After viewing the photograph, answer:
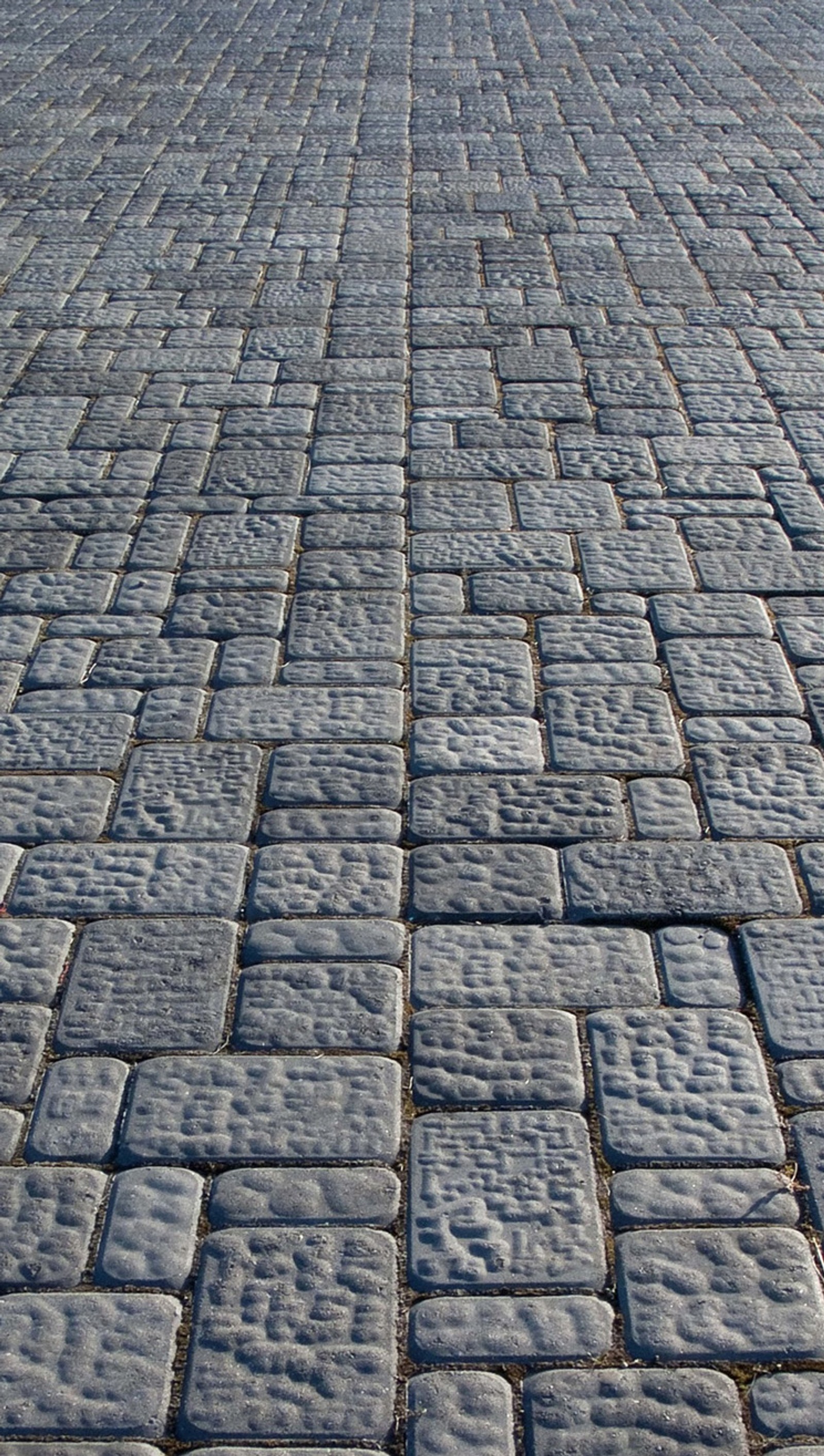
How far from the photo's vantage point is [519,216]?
310 inches

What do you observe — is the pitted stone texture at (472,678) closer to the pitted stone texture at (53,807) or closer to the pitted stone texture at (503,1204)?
the pitted stone texture at (53,807)

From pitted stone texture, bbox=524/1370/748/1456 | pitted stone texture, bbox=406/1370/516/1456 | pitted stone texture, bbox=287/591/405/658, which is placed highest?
pitted stone texture, bbox=287/591/405/658

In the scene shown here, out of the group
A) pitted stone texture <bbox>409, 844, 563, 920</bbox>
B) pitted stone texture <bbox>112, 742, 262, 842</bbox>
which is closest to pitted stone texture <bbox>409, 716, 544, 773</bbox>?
pitted stone texture <bbox>409, 844, 563, 920</bbox>

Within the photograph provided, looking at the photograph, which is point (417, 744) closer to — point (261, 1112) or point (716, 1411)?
point (261, 1112)

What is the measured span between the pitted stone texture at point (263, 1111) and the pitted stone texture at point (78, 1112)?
35 mm

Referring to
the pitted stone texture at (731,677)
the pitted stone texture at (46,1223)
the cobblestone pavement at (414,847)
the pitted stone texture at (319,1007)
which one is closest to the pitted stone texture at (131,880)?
the cobblestone pavement at (414,847)

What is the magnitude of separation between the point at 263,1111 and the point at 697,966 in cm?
93

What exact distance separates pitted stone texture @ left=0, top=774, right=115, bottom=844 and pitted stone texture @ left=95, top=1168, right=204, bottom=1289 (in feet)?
3.38

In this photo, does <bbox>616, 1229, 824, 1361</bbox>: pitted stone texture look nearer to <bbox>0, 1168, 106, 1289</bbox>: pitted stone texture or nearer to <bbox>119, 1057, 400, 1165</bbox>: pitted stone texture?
<bbox>119, 1057, 400, 1165</bbox>: pitted stone texture

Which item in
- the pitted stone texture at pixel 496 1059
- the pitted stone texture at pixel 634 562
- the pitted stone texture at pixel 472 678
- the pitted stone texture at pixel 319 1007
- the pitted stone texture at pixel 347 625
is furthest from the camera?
the pitted stone texture at pixel 634 562

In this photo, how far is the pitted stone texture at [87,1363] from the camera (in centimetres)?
224

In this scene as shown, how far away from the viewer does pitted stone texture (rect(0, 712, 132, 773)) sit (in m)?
3.67

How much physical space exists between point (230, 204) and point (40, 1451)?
7.18 meters

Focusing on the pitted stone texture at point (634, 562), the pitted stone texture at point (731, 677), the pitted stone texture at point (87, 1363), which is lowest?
the pitted stone texture at point (87, 1363)
